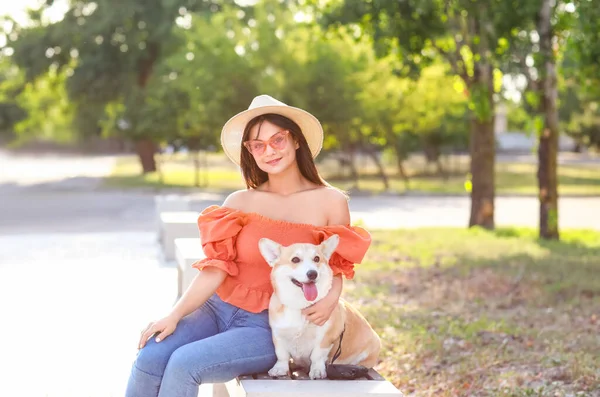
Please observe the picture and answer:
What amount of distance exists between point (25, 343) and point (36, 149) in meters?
94.6

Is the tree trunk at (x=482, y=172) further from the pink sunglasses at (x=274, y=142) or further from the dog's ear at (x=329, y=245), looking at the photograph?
the dog's ear at (x=329, y=245)

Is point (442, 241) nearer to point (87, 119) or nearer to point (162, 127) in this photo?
point (162, 127)

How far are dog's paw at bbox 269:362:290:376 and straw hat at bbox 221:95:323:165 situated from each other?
3.34 ft

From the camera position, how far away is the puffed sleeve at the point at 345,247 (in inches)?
157

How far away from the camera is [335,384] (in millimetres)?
3643

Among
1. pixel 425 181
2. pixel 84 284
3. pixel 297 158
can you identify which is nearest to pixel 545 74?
pixel 84 284

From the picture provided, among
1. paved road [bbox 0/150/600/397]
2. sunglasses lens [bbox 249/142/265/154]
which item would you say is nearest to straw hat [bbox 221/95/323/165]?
sunglasses lens [bbox 249/142/265/154]

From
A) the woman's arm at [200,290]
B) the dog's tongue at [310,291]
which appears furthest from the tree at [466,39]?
the dog's tongue at [310,291]

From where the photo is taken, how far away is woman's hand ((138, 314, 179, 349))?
3879 millimetres

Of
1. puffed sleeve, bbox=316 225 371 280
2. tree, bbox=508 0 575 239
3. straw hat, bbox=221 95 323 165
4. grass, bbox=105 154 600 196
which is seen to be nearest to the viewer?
puffed sleeve, bbox=316 225 371 280

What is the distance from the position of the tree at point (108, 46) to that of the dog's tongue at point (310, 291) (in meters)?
32.0

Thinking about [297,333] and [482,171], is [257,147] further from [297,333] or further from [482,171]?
[482,171]

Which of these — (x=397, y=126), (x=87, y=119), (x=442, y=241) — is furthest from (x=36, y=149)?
(x=442, y=241)

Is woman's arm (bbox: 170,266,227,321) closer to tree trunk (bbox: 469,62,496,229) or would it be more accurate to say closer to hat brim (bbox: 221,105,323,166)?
hat brim (bbox: 221,105,323,166)
